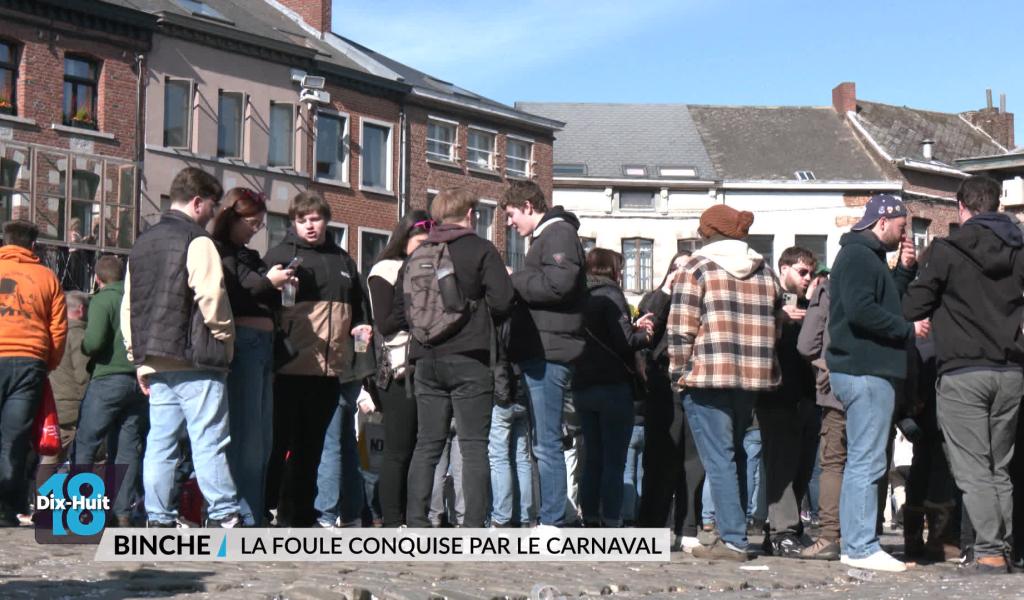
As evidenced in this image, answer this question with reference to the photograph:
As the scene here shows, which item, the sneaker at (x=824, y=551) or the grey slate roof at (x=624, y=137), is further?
the grey slate roof at (x=624, y=137)

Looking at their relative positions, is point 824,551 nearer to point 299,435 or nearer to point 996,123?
point 299,435

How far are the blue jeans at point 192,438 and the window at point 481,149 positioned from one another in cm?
3916

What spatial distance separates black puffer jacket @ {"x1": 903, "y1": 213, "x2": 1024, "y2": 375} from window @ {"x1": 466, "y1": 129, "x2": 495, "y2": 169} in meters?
38.8

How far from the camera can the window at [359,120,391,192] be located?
4306 cm

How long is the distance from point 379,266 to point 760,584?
3028 mm

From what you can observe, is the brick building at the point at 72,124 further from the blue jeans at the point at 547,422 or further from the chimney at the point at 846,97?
the chimney at the point at 846,97

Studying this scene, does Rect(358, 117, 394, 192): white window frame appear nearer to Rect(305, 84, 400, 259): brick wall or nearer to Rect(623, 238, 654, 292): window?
Rect(305, 84, 400, 259): brick wall

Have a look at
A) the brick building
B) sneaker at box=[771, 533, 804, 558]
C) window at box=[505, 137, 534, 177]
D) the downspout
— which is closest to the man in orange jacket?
sneaker at box=[771, 533, 804, 558]

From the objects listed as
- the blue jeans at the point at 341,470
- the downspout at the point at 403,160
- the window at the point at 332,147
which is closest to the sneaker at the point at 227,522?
the blue jeans at the point at 341,470

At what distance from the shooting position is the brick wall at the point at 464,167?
44906mm

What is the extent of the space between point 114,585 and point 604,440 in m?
3.92

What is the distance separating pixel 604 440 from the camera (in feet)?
31.9

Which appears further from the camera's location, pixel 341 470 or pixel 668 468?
pixel 668 468

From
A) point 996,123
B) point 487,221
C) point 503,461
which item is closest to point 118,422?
point 503,461
